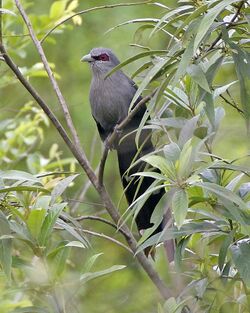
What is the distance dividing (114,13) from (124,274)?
7.67 ft

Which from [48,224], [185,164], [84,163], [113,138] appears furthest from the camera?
[113,138]

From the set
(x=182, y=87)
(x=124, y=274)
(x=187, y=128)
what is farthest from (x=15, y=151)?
(x=187, y=128)

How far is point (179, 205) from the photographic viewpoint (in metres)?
2.19

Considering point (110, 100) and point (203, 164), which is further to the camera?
point (110, 100)

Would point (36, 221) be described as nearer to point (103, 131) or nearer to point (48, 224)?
point (48, 224)

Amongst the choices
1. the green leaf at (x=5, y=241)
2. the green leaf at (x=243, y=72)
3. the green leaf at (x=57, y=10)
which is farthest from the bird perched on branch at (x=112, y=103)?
the green leaf at (x=243, y=72)

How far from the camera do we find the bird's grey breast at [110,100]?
460 cm

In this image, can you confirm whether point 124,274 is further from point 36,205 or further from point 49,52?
point 36,205

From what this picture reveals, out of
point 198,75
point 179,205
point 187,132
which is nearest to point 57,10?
point 187,132

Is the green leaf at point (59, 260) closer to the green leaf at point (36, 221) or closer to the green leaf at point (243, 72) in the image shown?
the green leaf at point (36, 221)

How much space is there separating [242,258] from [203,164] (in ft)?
1.03

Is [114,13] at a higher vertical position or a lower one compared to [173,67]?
lower

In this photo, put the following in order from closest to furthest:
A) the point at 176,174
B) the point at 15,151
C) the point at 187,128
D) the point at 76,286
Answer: the point at 176,174 → the point at 187,128 → the point at 76,286 → the point at 15,151

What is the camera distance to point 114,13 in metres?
7.29
